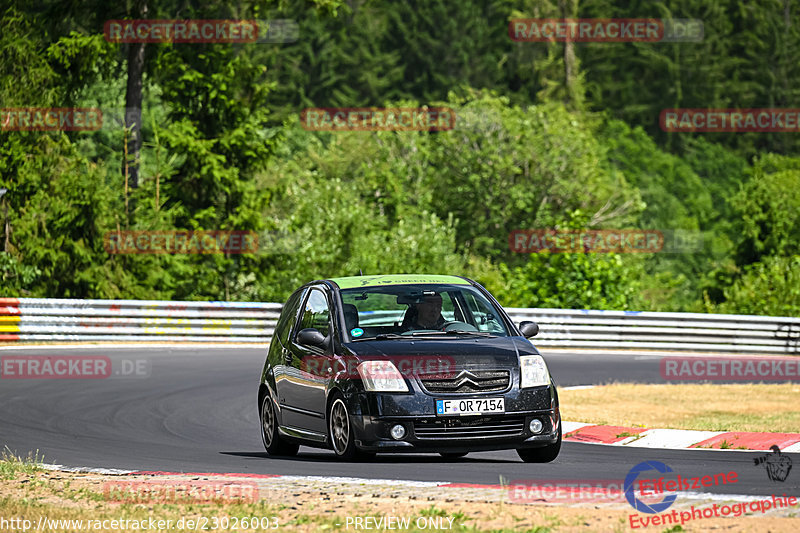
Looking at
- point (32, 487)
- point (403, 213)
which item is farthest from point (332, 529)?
point (403, 213)

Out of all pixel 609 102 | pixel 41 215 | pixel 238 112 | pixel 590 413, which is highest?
pixel 609 102

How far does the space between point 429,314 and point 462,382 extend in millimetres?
1187

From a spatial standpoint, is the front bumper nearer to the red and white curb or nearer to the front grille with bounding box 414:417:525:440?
the front grille with bounding box 414:417:525:440

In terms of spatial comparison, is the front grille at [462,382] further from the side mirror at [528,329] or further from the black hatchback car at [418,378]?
the side mirror at [528,329]

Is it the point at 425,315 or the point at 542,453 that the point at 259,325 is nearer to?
the point at 425,315

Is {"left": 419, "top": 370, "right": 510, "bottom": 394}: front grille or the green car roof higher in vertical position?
the green car roof

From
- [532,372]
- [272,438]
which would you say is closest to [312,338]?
[272,438]

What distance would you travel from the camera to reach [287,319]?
12961 mm

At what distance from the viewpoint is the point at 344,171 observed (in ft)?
199

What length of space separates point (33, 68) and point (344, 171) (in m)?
27.3

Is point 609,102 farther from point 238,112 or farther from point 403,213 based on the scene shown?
point 238,112

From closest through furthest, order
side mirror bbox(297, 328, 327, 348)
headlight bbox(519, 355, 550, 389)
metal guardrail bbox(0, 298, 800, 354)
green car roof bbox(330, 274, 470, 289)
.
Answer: headlight bbox(519, 355, 550, 389) < side mirror bbox(297, 328, 327, 348) < green car roof bbox(330, 274, 470, 289) < metal guardrail bbox(0, 298, 800, 354)

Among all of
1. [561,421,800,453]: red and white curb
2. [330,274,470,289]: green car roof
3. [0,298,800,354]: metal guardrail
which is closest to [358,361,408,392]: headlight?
[330,274,470,289]: green car roof

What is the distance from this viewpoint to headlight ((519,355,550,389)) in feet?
35.7
